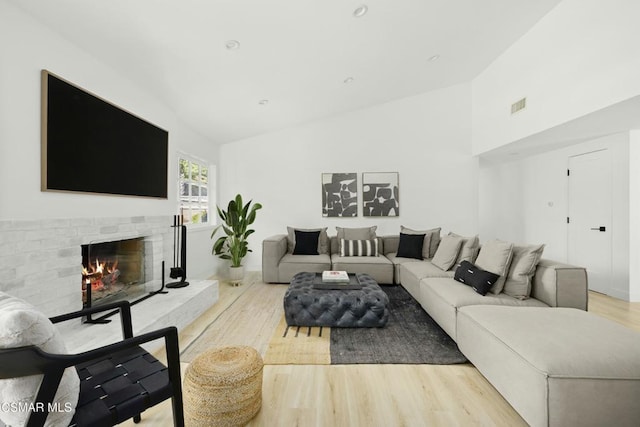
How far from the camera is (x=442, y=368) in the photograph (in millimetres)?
2012

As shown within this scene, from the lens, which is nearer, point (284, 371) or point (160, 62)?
point (284, 371)

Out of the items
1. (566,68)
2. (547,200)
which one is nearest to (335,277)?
(566,68)

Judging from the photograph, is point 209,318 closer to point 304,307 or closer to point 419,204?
point 304,307

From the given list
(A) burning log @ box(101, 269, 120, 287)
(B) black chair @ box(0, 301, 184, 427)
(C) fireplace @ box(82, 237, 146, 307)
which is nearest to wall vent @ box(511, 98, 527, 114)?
(B) black chair @ box(0, 301, 184, 427)

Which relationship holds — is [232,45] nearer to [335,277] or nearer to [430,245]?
[335,277]

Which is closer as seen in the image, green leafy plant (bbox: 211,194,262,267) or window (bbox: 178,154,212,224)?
window (bbox: 178,154,212,224)

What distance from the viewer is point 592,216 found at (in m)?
4.00

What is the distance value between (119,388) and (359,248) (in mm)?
3607

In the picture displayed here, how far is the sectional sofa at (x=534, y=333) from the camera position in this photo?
128 centimetres

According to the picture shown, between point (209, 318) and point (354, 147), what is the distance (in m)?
3.74

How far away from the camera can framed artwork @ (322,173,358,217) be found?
203 inches

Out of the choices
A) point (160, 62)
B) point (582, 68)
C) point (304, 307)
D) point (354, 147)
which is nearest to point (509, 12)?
point (582, 68)

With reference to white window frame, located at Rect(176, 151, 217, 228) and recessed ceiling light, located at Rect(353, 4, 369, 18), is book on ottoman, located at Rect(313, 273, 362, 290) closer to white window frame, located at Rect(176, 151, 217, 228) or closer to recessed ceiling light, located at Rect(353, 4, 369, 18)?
white window frame, located at Rect(176, 151, 217, 228)

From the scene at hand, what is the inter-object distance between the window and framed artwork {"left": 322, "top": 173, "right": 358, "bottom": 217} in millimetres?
2119
